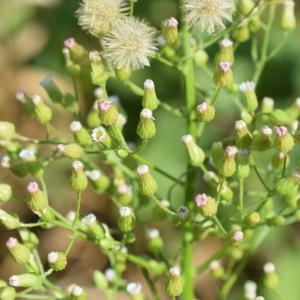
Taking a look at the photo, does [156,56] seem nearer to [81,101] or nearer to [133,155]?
[133,155]

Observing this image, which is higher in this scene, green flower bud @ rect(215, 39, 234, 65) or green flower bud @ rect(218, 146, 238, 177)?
green flower bud @ rect(215, 39, 234, 65)

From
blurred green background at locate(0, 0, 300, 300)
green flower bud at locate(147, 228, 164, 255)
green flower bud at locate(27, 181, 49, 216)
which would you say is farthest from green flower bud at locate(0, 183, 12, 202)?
blurred green background at locate(0, 0, 300, 300)

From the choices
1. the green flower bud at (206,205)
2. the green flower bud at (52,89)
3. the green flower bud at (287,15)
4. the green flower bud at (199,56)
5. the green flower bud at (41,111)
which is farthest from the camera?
the green flower bud at (287,15)

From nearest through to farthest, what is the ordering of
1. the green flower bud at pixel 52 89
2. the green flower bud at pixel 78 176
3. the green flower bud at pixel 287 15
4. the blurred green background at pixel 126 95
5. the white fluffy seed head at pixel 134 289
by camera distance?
the green flower bud at pixel 78 176 < the white fluffy seed head at pixel 134 289 < the green flower bud at pixel 52 89 < the green flower bud at pixel 287 15 < the blurred green background at pixel 126 95

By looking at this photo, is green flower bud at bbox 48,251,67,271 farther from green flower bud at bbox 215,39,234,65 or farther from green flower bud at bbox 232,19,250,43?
green flower bud at bbox 232,19,250,43

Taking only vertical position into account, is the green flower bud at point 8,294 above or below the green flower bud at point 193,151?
below

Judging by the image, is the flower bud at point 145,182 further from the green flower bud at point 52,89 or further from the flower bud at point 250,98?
the green flower bud at point 52,89

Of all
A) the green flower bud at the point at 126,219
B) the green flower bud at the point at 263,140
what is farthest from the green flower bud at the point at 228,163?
the green flower bud at the point at 126,219
